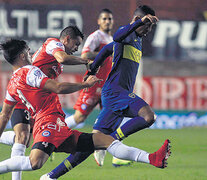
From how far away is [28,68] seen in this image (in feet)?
15.5

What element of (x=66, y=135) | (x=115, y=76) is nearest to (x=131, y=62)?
(x=115, y=76)

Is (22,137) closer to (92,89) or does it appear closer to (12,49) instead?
(12,49)

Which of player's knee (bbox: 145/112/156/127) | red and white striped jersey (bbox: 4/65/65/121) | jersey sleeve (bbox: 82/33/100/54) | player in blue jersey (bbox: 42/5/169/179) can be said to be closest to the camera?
red and white striped jersey (bbox: 4/65/65/121)

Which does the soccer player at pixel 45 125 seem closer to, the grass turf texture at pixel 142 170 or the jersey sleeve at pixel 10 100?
the jersey sleeve at pixel 10 100

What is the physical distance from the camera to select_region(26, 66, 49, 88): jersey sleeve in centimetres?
461

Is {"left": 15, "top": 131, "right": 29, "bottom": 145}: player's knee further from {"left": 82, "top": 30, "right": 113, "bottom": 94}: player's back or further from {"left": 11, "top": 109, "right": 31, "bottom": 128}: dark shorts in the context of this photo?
{"left": 82, "top": 30, "right": 113, "bottom": 94}: player's back

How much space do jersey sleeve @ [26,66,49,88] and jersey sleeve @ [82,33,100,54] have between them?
3.14 metres

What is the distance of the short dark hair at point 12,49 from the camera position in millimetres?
4879

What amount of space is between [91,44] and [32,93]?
10.3 ft

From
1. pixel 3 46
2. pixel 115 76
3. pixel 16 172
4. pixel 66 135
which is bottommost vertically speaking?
pixel 16 172

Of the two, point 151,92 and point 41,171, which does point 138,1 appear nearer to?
point 151,92

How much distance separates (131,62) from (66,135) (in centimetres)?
159

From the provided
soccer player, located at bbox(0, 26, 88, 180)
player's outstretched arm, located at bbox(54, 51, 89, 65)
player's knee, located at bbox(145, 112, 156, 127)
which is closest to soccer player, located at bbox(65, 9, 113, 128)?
→ player's knee, located at bbox(145, 112, 156, 127)

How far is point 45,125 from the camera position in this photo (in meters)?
4.76
